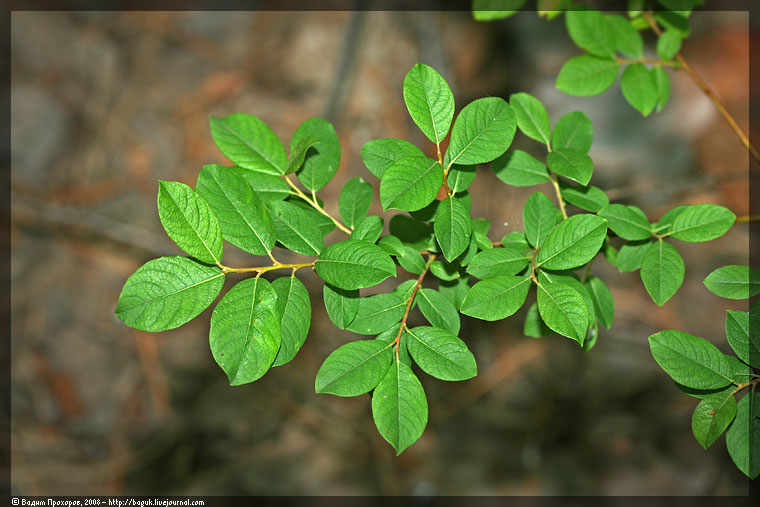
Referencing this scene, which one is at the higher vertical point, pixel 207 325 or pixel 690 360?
pixel 690 360

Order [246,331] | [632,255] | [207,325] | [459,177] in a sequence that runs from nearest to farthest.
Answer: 1. [246,331]
2. [459,177]
3. [632,255]
4. [207,325]

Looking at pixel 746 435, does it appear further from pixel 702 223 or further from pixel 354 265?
pixel 354 265

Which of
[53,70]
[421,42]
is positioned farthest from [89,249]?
[421,42]

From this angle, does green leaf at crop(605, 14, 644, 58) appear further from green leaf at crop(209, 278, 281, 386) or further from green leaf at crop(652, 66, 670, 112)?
green leaf at crop(209, 278, 281, 386)

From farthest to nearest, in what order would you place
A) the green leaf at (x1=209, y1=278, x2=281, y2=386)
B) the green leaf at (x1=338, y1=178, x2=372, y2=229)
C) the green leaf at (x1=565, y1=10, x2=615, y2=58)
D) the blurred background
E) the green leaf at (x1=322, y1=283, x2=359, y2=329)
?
the blurred background
the green leaf at (x1=565, y1=10, x2=615, y2=58)
the green leaf at (x1=338, y1=178, x2=372, y2=229)
the green leaf at (x1=322, y1=283, x2=359, y2=329)
the green leaf at (x1=209, y1=278, x2=281, y2=386)

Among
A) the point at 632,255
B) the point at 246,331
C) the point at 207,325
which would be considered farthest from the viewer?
the point at 207,325

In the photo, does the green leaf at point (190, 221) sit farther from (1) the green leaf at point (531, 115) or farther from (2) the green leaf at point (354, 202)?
(1) the green leaf at point (531, 115)

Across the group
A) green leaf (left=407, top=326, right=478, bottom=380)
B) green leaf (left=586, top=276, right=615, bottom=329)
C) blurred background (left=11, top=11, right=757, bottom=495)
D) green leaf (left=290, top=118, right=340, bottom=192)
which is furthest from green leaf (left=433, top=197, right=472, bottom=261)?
blurred background (left=11, top=11, right=757, bottom=495)

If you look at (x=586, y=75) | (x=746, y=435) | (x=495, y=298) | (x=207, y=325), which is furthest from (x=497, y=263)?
(x=207, y=325)

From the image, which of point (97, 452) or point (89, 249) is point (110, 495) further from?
point (89, 249)
